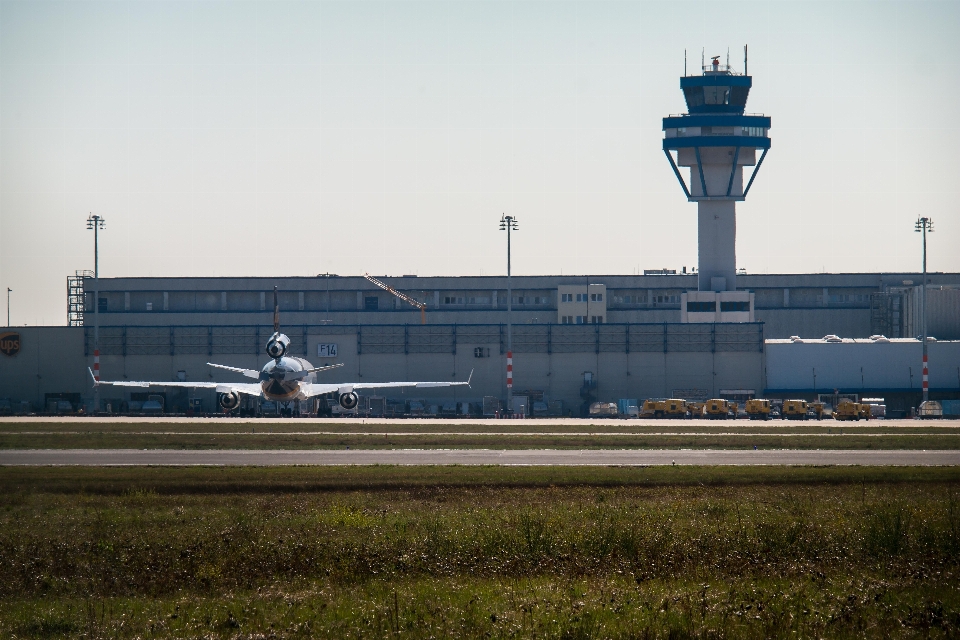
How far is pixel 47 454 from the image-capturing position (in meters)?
53.5

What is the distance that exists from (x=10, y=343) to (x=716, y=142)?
97.9 metres

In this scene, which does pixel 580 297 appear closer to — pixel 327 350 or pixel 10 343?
pixel 327 350

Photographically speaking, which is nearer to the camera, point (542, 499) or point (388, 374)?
point (542, 499)

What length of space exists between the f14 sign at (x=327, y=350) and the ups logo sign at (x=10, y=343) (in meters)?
36.8

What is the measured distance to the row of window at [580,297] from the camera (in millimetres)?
148625

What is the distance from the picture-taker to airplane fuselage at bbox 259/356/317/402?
292 ft

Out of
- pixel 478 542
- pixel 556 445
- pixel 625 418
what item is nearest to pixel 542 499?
pixel 478 542

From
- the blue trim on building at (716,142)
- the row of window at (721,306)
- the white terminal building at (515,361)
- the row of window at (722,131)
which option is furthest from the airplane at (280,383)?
the row of window at (722,131)

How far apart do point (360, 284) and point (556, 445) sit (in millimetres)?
89706

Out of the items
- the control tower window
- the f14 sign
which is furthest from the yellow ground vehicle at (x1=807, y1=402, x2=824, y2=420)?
the control tower window

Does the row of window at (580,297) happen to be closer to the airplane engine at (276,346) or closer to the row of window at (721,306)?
the row of window at (721,306)

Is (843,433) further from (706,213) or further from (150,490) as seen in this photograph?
(706,213)

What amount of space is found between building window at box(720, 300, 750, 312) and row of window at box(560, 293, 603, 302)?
17.9 metres

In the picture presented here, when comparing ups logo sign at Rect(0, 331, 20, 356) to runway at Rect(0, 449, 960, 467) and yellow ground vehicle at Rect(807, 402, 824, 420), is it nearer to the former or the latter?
runway at Rect(0, 449, 960, 467)
